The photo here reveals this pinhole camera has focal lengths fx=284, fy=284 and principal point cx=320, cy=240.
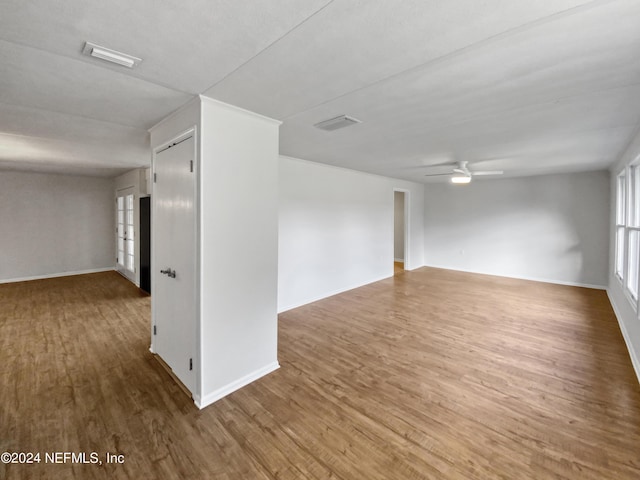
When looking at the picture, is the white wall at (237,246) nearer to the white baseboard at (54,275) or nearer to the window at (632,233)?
the window at (632,233)

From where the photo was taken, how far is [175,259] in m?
2.60

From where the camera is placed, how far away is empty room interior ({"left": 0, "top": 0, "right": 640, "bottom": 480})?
Result: 1.45m

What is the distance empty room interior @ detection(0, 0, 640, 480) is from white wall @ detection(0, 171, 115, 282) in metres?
2.05

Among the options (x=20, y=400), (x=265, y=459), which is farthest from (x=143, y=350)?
(x=265, y=459)

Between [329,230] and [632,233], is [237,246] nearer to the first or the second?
[329,230]

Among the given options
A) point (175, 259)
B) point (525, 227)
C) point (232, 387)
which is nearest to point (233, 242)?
point (175, 259)

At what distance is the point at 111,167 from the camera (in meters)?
5.66

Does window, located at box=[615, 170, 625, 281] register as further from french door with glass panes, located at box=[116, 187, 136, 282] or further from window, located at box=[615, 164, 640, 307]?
french door with glass panes, located at box=[116, 187, 136, 282]

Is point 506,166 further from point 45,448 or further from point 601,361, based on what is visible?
point 45,448

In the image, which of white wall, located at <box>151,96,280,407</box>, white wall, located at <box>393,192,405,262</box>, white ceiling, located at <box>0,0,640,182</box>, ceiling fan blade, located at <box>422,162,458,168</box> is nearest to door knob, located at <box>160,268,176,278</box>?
white wall, located at <box>151,96,280,407</box>

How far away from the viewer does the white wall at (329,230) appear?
454cm

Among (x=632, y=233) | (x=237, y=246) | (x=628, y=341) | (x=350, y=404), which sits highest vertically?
(x=632, y=233)

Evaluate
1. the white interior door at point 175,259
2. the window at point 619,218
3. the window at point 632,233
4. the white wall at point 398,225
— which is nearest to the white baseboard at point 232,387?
the white interior door at point 175,259

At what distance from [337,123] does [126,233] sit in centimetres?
635
